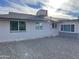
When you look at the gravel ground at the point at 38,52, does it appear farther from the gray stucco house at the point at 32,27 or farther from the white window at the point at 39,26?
the white window at the point at 39,26

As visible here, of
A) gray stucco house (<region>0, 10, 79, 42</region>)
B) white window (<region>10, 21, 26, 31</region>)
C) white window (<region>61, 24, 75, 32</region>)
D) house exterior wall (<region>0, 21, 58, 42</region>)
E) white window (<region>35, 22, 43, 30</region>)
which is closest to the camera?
house exterior wall (<region>0, 21, 58, 42</region>)

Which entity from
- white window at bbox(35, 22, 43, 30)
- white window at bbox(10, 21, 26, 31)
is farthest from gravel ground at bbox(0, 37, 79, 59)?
white window at bbox(35, 22, 43, 30)

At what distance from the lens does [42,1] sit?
133 ft

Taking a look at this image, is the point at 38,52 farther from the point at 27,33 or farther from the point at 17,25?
the point at 27,33

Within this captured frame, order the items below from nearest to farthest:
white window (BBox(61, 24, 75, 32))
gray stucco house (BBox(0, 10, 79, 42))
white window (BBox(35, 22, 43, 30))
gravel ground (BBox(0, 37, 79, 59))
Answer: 1. gravel ground (BBox(0, 37, 79, 59))
2. gray stucco house (BBox(0, 10, 79, 42))
3. white window (BBox(35, 22, 43, 30))
4. white window (BBox(61, 24, 75, 32))

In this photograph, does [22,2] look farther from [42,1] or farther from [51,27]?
[51,27]

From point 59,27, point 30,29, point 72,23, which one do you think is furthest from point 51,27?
point 30,29

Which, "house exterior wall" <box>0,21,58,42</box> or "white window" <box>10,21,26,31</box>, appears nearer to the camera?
"house exterior wall" <box>0,21,58,42</box>

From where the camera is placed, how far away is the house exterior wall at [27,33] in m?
15.4

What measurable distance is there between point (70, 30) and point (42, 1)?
21590 mm

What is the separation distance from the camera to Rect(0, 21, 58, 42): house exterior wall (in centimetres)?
1545

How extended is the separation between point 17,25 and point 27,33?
1.67 meters

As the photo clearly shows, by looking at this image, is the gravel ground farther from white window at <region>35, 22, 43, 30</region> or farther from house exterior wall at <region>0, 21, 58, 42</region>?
white window at <region>35, 22, 43, 30</region>

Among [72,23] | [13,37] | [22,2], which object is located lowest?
[13,37]
